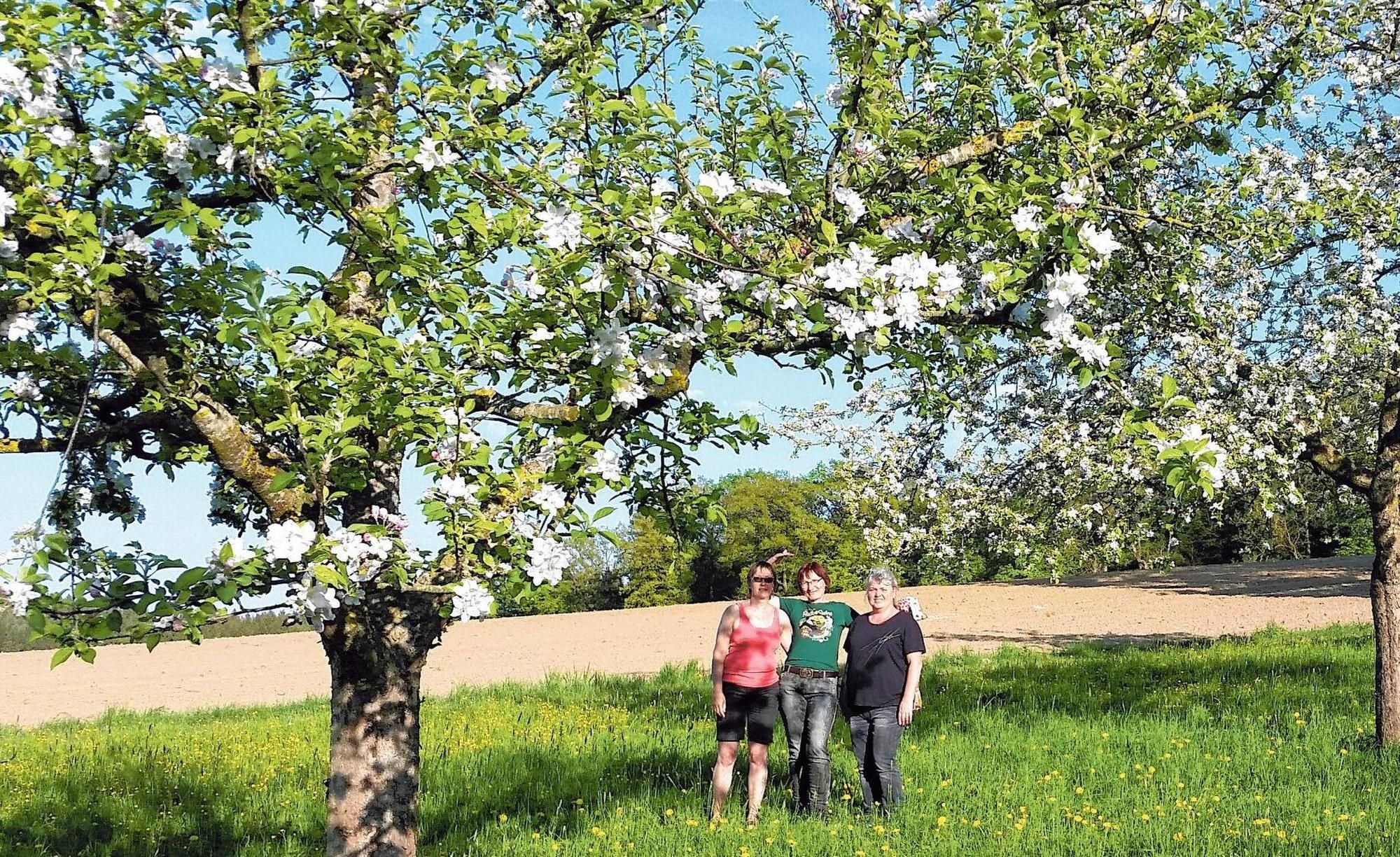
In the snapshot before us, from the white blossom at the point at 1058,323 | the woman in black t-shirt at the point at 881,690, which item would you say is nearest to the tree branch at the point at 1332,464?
the woman in black t-shirt at the point at 881,690

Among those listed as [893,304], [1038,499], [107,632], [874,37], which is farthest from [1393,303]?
[107,632]

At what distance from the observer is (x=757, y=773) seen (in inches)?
300

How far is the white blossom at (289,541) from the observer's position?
3705mm

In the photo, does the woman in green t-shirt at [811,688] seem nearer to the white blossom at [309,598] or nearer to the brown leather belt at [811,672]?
the brown leather belt at [811,672]

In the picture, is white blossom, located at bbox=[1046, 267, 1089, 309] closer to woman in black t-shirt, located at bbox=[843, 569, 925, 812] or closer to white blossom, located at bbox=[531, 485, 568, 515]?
white blossom, located at bbox=[531, 485, 568, 515]

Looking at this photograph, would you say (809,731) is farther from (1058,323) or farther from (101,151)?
(101,151)

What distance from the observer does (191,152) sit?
4.57 m

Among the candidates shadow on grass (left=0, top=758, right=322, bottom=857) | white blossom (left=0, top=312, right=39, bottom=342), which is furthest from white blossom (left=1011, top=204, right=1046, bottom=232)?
shadow on grass (left=0, top=758, right=322, bottom=857)

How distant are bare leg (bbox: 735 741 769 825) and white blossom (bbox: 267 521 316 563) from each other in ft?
15.1

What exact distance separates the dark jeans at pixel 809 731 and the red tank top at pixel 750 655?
29cm

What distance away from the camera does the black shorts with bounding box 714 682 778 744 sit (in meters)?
7.68

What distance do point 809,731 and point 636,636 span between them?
2118 centimetres

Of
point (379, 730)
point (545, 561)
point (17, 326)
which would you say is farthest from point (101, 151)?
point (379, 730)

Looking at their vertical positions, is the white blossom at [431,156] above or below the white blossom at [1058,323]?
above
